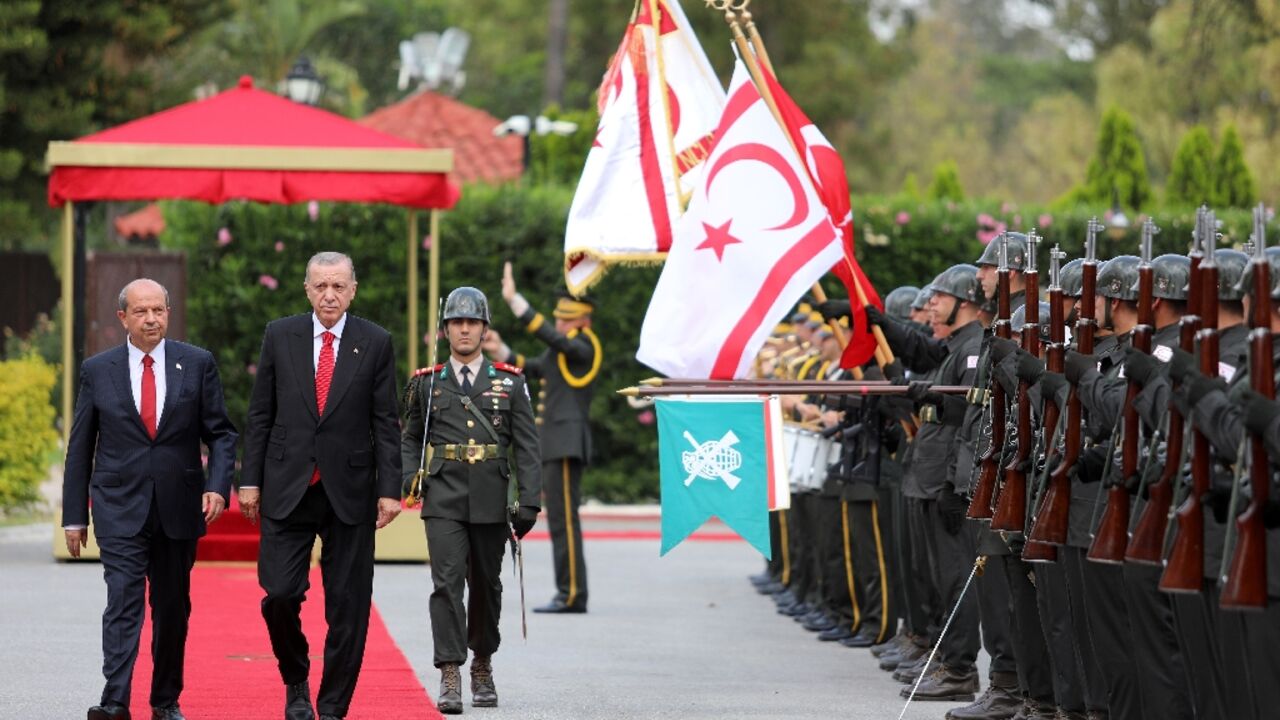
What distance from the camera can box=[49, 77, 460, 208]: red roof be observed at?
17.5 meters

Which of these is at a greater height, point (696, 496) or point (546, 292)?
point (546, 292)

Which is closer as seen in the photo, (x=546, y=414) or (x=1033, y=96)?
(x=546, y=414)

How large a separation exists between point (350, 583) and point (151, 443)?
1115mm

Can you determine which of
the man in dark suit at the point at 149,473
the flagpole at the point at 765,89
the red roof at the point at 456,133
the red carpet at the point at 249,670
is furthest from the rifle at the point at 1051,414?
the red roof at the point at 456,133

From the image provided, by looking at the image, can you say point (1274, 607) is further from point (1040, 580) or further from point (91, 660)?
point (91, 660)

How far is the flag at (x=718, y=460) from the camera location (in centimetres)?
1166

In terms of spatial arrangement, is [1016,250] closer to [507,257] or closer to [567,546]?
[567,546]

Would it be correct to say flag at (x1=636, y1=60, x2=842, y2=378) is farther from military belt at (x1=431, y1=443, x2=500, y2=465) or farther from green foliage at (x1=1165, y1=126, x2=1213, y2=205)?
green foliage at (x1=1165, y1=126, x2=1213, y2=205)

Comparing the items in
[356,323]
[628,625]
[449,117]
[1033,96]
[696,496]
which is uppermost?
[1033,96]

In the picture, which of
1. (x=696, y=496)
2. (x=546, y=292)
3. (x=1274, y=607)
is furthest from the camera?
(x=546, y=292)

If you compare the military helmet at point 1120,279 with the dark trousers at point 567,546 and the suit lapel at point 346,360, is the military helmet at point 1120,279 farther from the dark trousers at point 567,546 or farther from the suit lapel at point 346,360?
the dark trousers at point 567,546

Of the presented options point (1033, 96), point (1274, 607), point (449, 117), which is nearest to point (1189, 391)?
point (1274, 607)

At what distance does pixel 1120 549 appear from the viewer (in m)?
8.34

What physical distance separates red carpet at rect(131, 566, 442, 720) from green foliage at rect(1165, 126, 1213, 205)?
1763 centimetres
